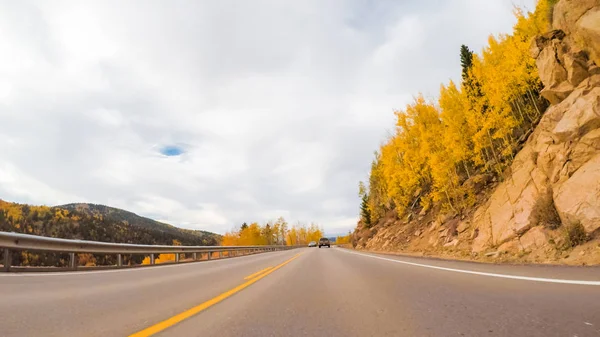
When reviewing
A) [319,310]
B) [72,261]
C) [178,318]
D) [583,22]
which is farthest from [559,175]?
[72,261]

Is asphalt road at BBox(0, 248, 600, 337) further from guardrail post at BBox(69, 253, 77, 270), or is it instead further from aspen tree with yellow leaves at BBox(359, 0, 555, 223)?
aspen tree with yellow leaves at BBox(359, 0, 555, 223)

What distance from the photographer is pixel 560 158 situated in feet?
47.5

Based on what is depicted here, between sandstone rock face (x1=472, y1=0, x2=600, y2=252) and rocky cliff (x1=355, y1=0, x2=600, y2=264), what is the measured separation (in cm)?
2

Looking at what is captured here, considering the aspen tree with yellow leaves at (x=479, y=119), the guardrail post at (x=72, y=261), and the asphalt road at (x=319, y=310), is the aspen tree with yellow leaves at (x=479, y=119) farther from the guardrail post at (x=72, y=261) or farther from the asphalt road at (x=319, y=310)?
the guardrail post at (x=72, y=261)

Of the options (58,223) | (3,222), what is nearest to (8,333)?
(3,222)

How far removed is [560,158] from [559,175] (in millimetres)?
828

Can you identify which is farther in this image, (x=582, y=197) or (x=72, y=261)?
(x=582, y=197)

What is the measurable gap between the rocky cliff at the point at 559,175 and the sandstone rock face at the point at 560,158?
0.9 inches

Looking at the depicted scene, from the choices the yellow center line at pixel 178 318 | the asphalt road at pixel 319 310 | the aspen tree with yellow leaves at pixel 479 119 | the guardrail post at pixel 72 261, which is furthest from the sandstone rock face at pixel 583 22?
the guardrail post at pixel 72 261

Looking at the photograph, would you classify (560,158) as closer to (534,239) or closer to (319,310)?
(534,239)

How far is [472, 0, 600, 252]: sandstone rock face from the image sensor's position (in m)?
12.5

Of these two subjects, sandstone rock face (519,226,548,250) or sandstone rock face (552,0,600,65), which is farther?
sandstone rock face (552,0,600,65)

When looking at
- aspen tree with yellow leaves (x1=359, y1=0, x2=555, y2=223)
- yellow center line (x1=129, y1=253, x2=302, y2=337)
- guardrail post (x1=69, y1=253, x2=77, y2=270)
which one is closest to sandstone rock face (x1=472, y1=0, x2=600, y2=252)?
aspen tree with yellow leaves (x1=359, y1=0, x2=555, y2=223)

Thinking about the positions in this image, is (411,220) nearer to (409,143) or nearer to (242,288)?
(409,143)
